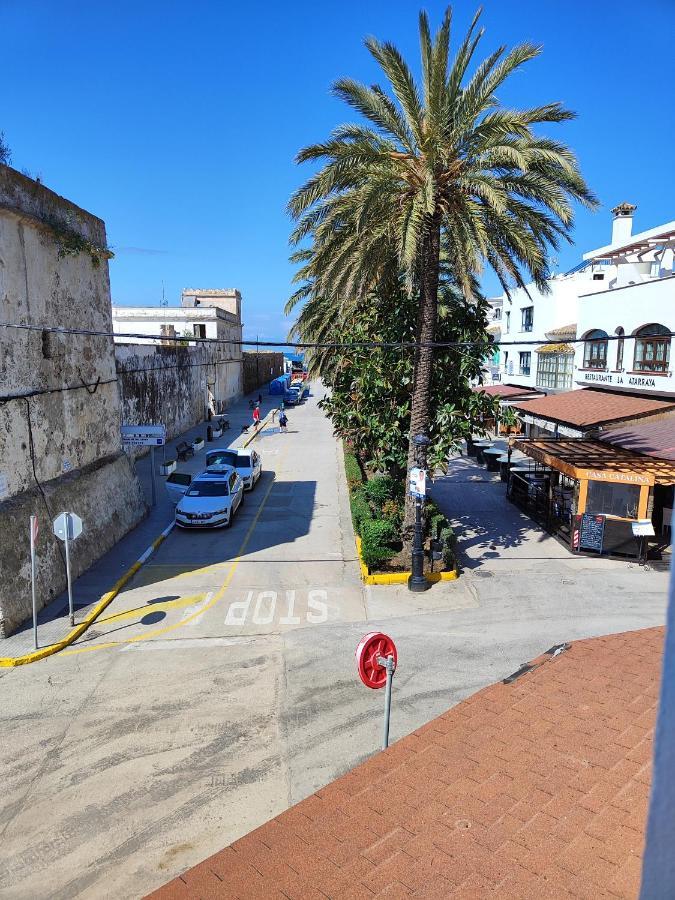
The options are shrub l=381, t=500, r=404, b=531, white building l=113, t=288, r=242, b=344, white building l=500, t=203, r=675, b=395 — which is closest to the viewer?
shrub l=381, t=500, r=404, b=531

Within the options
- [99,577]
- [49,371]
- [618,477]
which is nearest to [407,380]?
[618,477]

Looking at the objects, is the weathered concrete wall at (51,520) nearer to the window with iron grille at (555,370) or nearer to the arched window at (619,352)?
the arched window at (619,352)

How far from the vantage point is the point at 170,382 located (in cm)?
3491

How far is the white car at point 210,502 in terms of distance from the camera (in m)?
18.7

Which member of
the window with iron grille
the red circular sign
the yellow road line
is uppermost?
the window with iron grille

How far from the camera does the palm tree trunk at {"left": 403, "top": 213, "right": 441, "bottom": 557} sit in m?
14.2

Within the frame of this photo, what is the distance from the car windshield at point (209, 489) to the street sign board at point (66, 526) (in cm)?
734

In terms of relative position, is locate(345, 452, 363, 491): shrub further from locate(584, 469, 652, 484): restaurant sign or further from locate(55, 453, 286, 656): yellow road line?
locate(584, 469, 652, 484): restaurant sign

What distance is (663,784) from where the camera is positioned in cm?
153

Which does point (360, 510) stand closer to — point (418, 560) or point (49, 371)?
point (418, 560)

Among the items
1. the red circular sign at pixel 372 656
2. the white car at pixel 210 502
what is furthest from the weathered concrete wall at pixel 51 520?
the red circular sign at pixel 372 656

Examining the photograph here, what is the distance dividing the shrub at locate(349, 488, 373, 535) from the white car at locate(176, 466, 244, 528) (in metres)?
4.08

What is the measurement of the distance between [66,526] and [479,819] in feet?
31.4

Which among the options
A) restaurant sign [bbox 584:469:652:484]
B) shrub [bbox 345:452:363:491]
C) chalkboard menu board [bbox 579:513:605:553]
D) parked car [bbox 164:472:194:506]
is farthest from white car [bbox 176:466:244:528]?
restaurant sign [bbox 584:469:652:484]
